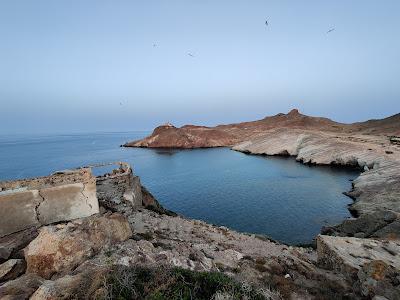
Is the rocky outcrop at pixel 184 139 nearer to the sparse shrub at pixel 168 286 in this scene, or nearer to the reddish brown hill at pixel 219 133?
the reddish brown hill at pixel 219 133

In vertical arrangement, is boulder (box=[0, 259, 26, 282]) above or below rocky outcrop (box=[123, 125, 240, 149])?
below

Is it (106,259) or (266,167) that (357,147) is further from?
(106,259)

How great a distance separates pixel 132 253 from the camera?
15586 mm

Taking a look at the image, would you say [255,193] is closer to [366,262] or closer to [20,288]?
[366,262]

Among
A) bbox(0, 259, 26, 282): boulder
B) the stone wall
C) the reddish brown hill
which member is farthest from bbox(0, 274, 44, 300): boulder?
the reddish brown hill

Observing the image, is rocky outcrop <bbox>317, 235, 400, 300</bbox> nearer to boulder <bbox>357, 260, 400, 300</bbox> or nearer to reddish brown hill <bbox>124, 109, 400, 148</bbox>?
boulder <bbox>357, 260, 400, 300</bbox>

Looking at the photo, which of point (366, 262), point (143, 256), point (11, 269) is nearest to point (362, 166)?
point (366, 262)

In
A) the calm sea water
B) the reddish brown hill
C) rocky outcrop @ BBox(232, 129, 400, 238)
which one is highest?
the reddish brown hill

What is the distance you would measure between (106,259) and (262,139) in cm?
11656

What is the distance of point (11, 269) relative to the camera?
44.1ft

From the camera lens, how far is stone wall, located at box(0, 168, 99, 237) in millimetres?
19531

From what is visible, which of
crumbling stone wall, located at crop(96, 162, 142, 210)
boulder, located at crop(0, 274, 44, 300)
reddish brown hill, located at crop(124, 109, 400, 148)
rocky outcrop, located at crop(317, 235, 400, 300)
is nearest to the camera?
boulder, located at crop(0, 274, 44, 300)

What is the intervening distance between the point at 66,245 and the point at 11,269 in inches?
92.1

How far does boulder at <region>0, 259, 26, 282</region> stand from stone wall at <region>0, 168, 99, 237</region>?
21.5 ft
